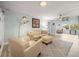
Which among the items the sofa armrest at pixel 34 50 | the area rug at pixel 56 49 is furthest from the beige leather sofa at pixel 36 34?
the area rug at pixel 56 49

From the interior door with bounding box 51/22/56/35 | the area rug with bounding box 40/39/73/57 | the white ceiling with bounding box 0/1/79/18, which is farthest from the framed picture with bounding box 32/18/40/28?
the area rug with bounding box 40/39/73/57

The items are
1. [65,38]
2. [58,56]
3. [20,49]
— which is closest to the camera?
[20,49]

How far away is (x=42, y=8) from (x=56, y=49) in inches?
36.0

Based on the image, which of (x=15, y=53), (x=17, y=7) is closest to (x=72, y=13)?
(x=17, y=7)

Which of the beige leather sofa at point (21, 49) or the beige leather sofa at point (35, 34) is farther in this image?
the beige leather sofa at point (35, 34)

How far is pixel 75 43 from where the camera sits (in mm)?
2049

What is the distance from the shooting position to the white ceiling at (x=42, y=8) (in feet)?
6.44

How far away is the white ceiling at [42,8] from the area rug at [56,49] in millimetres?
609

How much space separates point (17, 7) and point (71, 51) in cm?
145

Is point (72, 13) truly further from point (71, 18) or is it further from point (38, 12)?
point (38, 12)

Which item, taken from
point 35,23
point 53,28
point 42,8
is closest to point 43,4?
point 42,8

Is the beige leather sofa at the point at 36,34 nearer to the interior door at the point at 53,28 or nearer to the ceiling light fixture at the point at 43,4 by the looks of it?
the interior door at the point at 53,28

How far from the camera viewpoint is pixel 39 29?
7.14ft

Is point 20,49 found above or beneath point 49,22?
beneath
